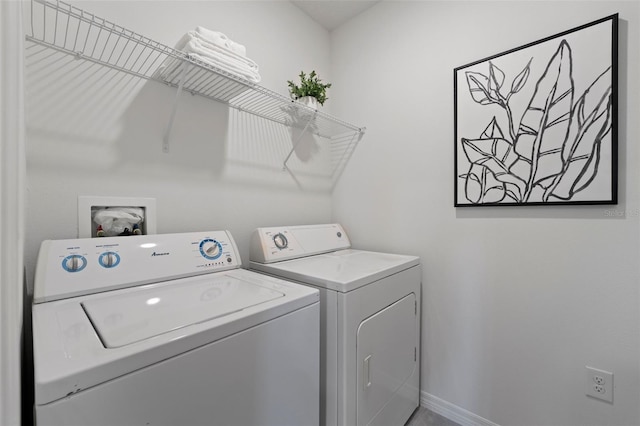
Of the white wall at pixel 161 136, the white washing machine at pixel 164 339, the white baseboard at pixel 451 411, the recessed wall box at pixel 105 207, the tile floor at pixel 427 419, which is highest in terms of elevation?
the white wall at pixel 161 136

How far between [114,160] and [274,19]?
1380mm

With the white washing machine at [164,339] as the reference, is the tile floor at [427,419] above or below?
below

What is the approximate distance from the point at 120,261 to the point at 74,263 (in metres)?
0.13

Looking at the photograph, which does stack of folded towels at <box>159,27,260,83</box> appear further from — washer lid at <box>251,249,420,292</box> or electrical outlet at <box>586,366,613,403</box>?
electrical outlet at <box>586,366,613,403</box>

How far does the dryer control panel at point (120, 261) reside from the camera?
3.03ft

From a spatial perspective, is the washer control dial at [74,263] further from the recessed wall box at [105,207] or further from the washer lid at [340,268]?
the washer lid at [340,268]

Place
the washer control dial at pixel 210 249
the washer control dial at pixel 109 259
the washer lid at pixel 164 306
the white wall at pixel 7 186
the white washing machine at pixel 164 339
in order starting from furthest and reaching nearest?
the washer control dial at pixel 210 249 < the washer control dial at pixel 109 259 < the washer lid at pixel 164 306 < the white washing machine at pixel 164 339 < the white wall at pixel 7 186

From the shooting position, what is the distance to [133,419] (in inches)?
23.5

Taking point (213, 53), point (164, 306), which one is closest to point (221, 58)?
point (213, 53)

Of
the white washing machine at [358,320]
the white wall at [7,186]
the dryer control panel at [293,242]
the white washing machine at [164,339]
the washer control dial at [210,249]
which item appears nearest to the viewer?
the white wall at [7,186]

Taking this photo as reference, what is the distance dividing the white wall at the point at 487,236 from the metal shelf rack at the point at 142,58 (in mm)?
569

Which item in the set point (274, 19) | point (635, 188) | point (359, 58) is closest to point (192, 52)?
point (274, 19)

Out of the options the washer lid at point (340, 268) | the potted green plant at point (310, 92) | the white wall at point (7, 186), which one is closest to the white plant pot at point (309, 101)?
the potted green plant at point (310, 92)

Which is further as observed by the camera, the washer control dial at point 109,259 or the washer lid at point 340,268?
the washer lid at point 340,268
